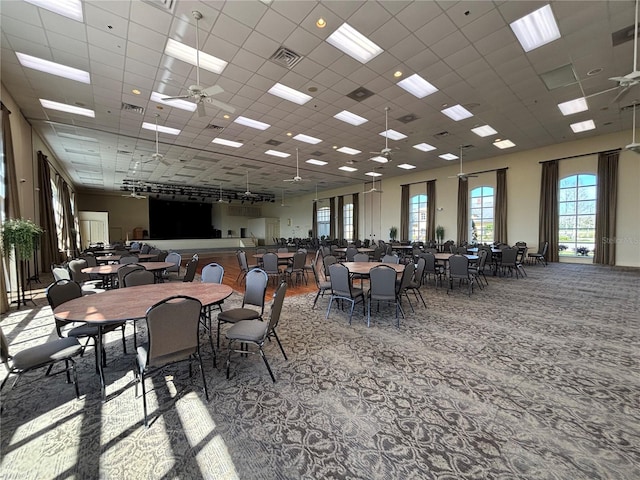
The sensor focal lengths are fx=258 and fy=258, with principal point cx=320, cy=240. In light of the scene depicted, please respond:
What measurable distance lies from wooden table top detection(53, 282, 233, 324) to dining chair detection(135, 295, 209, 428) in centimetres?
29

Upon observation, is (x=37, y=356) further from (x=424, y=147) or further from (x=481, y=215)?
(x=481, y=215)

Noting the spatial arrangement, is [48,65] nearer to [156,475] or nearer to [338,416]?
[156,475]

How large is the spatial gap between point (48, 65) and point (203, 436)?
752 centimetres

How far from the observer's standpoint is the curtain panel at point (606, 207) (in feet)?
31.0

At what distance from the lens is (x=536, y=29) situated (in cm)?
458

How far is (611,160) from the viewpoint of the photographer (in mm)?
9484

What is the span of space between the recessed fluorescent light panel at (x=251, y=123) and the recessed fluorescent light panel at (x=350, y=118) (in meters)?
2.35

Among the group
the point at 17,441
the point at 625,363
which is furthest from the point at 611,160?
the point at 17,441

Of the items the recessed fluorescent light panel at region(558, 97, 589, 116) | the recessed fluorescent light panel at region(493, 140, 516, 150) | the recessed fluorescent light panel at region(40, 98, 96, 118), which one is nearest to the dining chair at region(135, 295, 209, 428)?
the recessed fluorescent light panel at region(40, 98, 96, 118)

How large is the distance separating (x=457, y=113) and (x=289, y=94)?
503 centimetres

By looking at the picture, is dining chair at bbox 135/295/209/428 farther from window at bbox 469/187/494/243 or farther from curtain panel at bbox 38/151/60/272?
window at bbox 469/187/494/243

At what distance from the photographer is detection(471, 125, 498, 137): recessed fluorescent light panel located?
884cm

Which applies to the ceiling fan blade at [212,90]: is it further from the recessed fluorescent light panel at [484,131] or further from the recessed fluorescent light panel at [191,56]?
the recessed fluorescent light panel at [484,131]

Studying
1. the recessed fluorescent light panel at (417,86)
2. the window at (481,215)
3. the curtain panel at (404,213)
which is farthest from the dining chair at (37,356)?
the curtain panel at (404,213)
